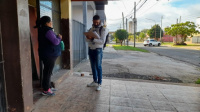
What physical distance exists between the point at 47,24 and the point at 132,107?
2343 mm

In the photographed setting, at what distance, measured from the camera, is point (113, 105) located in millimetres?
3006

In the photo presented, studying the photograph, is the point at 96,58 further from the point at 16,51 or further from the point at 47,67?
the point at 16,51

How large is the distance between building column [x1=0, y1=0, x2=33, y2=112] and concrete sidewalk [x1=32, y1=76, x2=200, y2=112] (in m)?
0.45

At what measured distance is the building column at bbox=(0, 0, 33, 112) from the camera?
2.20m

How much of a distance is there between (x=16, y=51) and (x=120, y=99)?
2237mm

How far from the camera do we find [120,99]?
330 cm

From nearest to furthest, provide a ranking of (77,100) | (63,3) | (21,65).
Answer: (21,65)
(77,100)
(63,3)

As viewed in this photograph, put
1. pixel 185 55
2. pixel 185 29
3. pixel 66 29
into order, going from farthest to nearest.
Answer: pixel 185 29, pixel 185 55, pixel 66 29

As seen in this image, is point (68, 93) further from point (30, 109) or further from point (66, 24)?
point (66, 24)

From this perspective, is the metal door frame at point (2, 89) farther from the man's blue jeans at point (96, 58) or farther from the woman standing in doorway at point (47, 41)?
the man's blue jeans at point (96, 58)

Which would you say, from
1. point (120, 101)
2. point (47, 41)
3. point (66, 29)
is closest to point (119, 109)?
point (120, 101)

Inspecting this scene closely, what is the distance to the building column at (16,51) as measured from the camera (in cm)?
220

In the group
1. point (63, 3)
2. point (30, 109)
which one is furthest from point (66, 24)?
point (30, 109)

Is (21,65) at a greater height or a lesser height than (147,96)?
greater
